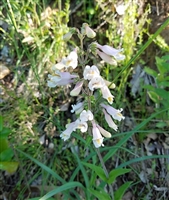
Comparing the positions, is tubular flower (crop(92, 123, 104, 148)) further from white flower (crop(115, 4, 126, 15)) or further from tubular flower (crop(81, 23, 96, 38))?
white flower (crop(115, 4, 126, 15))

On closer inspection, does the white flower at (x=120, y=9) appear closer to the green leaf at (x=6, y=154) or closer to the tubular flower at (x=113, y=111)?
the tubular flower at (x=113, y=111)

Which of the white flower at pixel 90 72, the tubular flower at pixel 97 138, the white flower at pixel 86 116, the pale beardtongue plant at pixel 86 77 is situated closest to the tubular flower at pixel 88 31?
the pale beardtongue plant at pixel 86 77

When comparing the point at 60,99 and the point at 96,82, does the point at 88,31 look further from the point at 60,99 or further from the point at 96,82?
the point at 60,99

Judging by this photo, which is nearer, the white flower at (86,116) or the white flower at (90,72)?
the white flower at (90,72)

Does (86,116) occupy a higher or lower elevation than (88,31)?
lower

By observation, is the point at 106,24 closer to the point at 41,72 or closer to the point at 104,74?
the point at 104,74

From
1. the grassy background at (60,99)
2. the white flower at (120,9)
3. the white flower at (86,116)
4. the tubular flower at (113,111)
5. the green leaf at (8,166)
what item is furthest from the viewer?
the white flower at (120,9)

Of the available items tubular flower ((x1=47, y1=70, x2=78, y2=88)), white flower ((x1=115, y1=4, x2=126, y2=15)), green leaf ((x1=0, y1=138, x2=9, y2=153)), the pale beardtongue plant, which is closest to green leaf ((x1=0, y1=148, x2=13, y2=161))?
green leaf ((x1=0, y1=138, x2=9, y2=153))

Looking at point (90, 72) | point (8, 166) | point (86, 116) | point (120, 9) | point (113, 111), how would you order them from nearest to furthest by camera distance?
point (90, 72)
point (86, 116)
point (113, 111)
point (8, 166)
point (120, 9)

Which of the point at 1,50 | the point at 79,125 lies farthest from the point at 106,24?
the point at 79,125

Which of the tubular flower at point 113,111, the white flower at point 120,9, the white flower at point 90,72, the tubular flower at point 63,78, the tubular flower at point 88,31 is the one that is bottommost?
the tubular flower at point 113,111

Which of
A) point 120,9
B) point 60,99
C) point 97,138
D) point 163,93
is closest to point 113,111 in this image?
point 97,138
